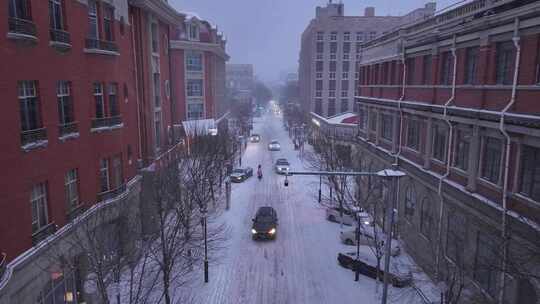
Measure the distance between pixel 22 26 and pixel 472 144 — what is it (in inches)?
697

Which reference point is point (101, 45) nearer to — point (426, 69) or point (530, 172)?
point (426, 69)

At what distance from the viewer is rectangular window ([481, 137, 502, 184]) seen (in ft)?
47.6

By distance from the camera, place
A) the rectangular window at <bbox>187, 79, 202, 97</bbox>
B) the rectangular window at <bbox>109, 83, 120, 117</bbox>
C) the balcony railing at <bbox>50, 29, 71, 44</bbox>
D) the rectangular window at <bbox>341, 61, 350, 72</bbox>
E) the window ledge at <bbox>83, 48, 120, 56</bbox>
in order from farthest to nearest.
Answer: the rectangular window at <bbox>341, 61, 350, 72</bbox> → the rectangular window at <bbox>187, 79, 202, 97</bbox> → the rectangular window at <bbox>109, 83, 120, 117</bbox> → the window ledge at <bbox>83, 48, 120, 56</bbox> → the balcony railing at <bbox>50, 29, 71, 44</bbox>

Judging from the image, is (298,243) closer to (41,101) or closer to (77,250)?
(77,250)

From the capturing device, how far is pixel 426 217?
20.4 m

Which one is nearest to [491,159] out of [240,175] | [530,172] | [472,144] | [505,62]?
[472,144]

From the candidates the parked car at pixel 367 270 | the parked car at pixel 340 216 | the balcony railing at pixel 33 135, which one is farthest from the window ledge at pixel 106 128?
the parked car at pixel 340 216

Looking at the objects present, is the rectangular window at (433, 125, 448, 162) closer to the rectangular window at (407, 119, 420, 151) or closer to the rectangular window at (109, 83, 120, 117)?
the rectangular window at (407, 119, 420, 151)

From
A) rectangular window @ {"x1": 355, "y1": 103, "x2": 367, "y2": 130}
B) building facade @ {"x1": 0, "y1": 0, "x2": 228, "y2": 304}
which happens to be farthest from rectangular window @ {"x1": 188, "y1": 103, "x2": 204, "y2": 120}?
rectangular window @ {"x1": 355, "y1": 103, "x2": 367, "y2": 130}

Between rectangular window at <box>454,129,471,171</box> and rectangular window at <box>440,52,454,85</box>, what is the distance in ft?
9.76

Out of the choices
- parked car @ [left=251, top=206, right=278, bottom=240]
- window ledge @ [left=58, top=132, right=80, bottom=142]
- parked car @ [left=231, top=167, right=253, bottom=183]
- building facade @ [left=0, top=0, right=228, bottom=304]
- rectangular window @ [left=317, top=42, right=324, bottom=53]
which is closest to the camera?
building facade @ [left=0, top=0, right=228, bottom=304]

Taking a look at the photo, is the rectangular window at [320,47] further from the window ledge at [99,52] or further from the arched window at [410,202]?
the window ledge at [99,52]

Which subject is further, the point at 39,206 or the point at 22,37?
the point at 39,206

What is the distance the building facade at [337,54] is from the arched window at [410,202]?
50.7 meters
